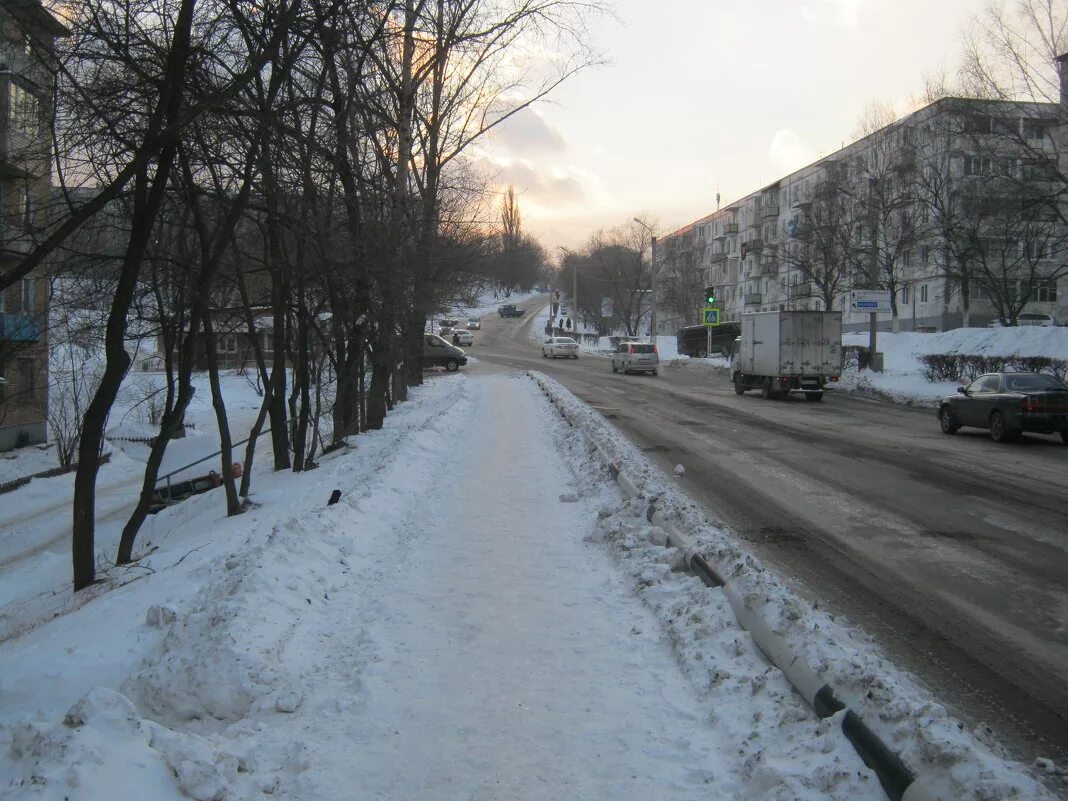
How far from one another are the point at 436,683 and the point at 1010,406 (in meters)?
15.6

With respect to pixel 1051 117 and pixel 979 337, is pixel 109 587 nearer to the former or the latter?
pixel 1051 117

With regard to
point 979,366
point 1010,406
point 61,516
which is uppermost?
point 979,366

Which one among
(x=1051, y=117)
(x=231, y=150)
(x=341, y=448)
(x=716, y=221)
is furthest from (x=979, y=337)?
(x=716, y=221)

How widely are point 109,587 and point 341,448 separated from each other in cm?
758

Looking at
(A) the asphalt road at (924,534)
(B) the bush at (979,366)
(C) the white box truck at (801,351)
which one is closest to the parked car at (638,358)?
(C) the white box truck at (801,351)

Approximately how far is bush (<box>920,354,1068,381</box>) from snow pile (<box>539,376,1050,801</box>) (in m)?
21.6

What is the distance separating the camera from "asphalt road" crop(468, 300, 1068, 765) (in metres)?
4.83

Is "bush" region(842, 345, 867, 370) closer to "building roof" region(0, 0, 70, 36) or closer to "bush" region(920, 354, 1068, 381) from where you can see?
"bush" region(920, 354, 1068, 381)

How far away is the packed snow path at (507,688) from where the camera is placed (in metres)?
3.56

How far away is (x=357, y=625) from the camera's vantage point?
546cm

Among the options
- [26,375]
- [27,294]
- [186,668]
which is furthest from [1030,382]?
[26,375]

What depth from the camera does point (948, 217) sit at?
34.5 metres

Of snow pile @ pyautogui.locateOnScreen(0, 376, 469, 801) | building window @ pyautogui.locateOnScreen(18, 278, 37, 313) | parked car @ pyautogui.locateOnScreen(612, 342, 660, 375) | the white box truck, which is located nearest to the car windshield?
the white box truck

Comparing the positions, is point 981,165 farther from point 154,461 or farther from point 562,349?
point 562,349
